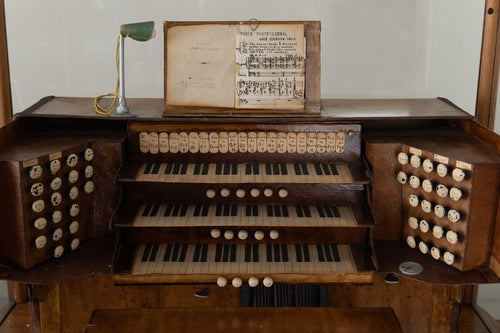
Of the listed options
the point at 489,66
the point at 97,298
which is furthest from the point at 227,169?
the point at 489,66

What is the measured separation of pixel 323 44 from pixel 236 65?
2.96 ft

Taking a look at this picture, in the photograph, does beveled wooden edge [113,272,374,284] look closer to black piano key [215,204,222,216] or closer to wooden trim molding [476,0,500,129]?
black piano key [215,204,222,216]

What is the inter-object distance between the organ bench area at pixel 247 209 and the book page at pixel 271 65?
12cm

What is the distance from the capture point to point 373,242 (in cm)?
271

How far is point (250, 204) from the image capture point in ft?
9.23

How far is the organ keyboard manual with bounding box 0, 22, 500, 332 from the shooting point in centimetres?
252

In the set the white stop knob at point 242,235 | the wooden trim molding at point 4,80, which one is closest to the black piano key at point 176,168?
the white stop knob at point 242,235

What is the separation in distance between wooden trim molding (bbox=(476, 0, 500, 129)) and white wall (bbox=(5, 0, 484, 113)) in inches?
1.7

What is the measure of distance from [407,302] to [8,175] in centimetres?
236

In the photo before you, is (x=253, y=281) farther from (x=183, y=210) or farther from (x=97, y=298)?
(x=97, y=298)

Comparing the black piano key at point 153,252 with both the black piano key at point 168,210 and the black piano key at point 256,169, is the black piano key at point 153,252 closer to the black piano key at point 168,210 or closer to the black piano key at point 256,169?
the black piano key at point 168,210

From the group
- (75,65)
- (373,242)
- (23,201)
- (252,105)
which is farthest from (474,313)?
(75,65)

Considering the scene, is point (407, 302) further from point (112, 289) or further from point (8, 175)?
point (8, 175)

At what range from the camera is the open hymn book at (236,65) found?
2.67 m
